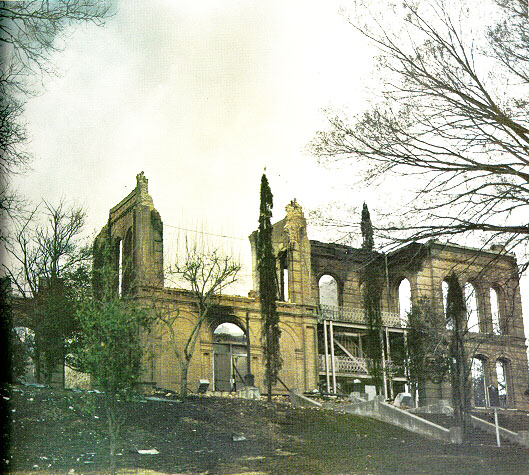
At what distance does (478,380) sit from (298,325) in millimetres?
15139

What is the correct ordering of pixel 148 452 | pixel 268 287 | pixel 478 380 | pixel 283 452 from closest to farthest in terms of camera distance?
pixel 148 452 < pixel 283 452 < pixel 268 287 < pixel 478 380

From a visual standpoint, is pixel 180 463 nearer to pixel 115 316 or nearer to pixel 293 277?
pixel 115 316

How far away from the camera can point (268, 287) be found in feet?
91.3

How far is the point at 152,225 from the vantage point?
28.9 metres

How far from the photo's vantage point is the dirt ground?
13094 millimetres

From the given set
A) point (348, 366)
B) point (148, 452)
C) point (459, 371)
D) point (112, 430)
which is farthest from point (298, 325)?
point (112, 430)

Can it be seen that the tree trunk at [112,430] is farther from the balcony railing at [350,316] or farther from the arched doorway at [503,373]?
the arched doorway at [503,373]

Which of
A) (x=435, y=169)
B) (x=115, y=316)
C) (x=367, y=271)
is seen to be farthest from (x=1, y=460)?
(x=435, y=169)

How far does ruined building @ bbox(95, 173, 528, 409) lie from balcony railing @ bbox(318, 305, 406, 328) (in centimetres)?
5

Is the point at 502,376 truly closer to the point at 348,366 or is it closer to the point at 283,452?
the point at 348,366

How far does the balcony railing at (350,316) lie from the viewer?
3244cm

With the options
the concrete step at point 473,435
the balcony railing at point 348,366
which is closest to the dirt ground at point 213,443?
the concrete step at point 473,435

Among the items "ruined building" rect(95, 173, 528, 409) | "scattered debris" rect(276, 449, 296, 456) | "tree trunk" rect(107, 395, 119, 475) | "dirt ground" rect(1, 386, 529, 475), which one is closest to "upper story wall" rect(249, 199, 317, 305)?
"ruined building" rect(95, 173, 528, 409)

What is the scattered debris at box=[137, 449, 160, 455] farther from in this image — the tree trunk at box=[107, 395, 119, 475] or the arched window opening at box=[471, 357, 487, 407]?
the arched window opening at box=[471, 357, 487, 407]
